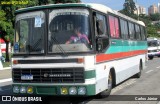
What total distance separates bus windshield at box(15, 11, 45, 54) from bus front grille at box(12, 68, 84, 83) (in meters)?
0.53

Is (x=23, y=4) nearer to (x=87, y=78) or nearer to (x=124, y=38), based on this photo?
(x=124, y=38)

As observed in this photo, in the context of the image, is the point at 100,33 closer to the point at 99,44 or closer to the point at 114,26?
the point at 99,44

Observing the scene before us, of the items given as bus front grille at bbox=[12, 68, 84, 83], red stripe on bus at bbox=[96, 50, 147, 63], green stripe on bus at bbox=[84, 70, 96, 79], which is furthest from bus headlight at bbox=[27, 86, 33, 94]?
red stripe on bus at bbox=[96, 50, 147, 63]

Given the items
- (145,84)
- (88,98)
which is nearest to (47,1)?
(145,84)

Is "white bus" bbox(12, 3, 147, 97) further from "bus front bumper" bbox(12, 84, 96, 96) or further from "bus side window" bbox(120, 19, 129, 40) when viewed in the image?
"bus side window" bbox(120, 19, 129, 40)

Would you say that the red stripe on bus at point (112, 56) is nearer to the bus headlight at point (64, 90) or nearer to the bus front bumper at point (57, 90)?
the bus front bumper at point (57, 90)

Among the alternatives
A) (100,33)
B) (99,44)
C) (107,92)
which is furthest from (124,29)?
(99,44)

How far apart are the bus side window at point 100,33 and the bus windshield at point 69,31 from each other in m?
0.38

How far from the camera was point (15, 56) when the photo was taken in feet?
31.3

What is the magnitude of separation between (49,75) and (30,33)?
128 centimetres

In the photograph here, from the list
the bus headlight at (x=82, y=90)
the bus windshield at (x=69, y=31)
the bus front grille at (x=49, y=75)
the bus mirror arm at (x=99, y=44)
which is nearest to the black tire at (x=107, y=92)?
the bus mirror arm at (x=99, y=44)

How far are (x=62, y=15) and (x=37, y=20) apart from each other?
70 cm

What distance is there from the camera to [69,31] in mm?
9148

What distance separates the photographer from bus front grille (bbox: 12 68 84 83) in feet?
29.1
